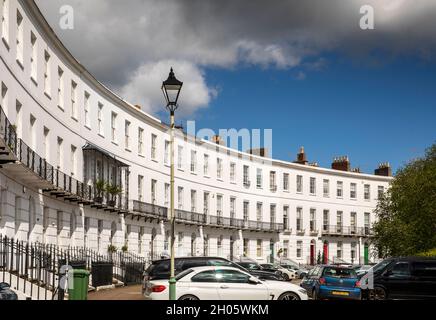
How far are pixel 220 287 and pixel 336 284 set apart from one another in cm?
646

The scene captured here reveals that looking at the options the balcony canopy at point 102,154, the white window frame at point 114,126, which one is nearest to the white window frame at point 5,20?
the balcony canopy at point 102,154

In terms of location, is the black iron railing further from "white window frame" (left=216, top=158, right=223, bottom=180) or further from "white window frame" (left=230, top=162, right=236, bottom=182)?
"white window frame" (left=230, top=162, right=236, bottom=182)

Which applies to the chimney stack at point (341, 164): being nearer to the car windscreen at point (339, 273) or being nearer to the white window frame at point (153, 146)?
the white window frame at point (153, 146)

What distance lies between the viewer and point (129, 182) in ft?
159

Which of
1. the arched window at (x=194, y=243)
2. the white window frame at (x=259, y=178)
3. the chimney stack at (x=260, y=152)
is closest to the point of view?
the arched window at (x=194, y=243)

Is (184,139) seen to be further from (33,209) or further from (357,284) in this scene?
(357,284)

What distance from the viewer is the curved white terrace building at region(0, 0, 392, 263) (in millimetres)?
29641

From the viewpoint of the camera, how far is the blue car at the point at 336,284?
79.0 ft

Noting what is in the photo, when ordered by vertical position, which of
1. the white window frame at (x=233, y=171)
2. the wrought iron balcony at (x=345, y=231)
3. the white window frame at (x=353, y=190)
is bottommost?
the wrought iron balcony at (x=345, y=231)

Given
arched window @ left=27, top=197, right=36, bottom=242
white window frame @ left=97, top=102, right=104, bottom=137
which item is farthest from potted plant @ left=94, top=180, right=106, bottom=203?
arched window @ left=27, top=197, right=36, bottom=242

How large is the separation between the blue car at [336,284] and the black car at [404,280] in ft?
1.50

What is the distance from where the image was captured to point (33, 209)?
103 feet

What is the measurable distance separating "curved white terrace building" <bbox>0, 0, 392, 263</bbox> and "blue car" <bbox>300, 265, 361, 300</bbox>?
12.0m

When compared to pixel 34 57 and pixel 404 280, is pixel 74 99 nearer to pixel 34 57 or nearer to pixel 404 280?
pixel 34 57
